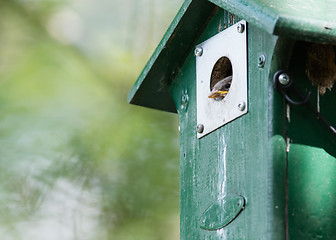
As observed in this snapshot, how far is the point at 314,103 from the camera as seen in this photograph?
9.66ft

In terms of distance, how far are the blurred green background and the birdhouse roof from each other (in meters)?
1.05

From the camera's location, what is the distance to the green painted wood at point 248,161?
2811 millimetres

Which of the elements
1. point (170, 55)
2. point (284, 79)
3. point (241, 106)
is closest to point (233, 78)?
point (241, 106)

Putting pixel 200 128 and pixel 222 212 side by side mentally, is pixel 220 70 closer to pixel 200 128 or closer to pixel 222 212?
pixel 200 128

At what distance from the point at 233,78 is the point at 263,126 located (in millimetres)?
278

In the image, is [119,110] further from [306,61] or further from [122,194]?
[306,61]

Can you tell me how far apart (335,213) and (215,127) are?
0.55 meters

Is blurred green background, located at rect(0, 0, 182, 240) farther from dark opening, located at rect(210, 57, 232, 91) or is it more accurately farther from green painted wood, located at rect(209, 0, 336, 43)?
green painted wood, located at rect(209, 0, 336, 43)

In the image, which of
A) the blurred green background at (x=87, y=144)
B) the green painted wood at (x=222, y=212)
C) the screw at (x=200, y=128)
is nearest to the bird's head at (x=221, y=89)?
the screw at (x=200, y=128)

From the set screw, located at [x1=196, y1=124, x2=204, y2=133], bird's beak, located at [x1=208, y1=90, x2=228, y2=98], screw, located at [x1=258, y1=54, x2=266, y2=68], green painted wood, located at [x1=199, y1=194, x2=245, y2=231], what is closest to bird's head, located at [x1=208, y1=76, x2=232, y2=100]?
bird's beak, located at [x1=208, y1=90, x2=228, y2=98]

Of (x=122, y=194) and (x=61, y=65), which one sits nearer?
(x=122, y=194)

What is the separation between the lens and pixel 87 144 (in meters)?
4.90

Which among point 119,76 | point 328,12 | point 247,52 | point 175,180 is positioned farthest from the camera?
point 119,76

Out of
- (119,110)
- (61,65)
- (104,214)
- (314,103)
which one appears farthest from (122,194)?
(314,103)
